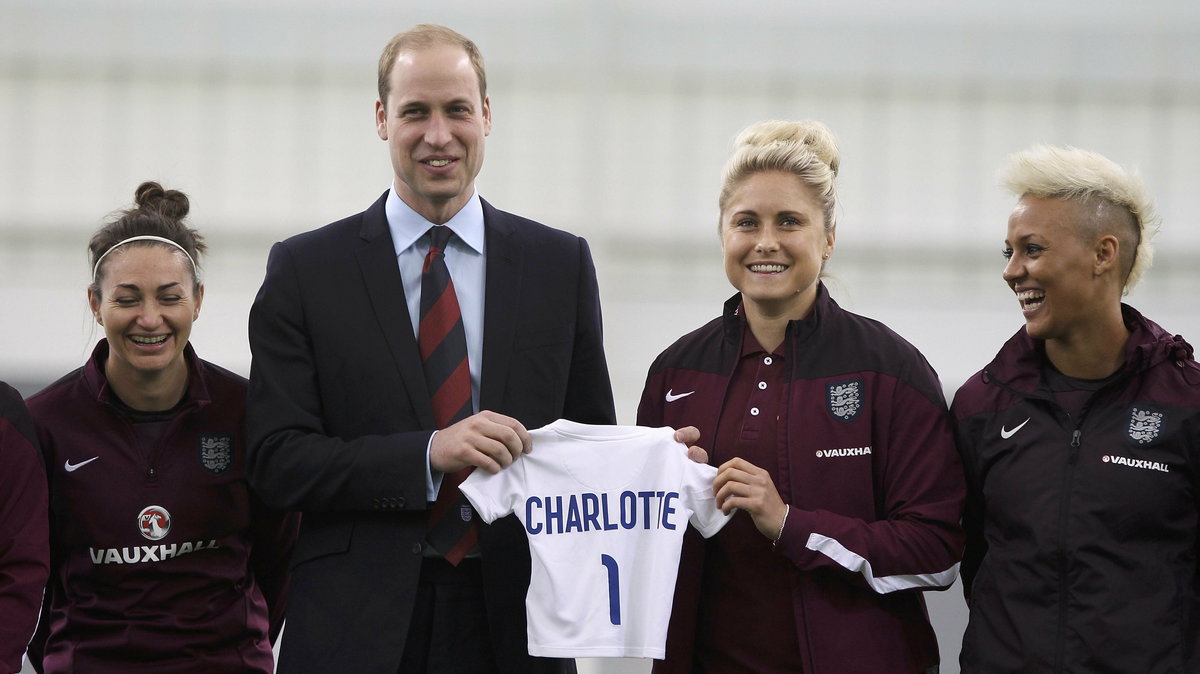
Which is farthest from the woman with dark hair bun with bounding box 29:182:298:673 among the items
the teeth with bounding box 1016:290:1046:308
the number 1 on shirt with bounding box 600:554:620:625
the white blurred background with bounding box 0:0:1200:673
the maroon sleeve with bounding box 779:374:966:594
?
the white blurred background with bounding box 0:0:1200:673

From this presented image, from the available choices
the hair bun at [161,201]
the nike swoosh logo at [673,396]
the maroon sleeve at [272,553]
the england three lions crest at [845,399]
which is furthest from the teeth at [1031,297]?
the hair bun at [161,201]

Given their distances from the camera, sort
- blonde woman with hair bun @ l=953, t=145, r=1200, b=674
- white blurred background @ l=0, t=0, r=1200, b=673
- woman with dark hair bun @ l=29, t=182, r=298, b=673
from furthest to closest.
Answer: white blurred background @ l=0, t=0, r=1200, b=673
woman with dark hair bun @ l=29, t=182, r=298, b=673
blonde woman with hair bun @ l=953, t=145, r=1200, b=674

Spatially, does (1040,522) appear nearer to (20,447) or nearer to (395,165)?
(395,165)

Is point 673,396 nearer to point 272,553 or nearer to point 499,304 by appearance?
point 499,304

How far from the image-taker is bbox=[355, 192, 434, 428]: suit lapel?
2.01 m

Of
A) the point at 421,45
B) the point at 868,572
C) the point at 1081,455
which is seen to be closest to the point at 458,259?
the point at 421,45

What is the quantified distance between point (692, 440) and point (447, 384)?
1.49ft

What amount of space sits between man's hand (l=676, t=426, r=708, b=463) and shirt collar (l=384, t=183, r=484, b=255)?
504 millimetres

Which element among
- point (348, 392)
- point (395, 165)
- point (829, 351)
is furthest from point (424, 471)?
point (829, 351)

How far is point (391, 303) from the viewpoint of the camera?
6.74 ft

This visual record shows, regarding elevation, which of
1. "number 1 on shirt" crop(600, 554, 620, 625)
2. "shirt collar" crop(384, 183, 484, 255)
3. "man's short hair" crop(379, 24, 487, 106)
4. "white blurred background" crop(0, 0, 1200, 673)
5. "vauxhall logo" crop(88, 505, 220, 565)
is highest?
"white blurred background" crop(0, 0, 1200, 673)

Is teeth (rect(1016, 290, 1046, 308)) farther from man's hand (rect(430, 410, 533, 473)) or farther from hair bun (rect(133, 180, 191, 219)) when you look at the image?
hair bun (rect(133, 180, 191, 219))

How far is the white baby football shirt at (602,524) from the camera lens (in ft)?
6.79

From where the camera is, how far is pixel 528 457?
6.96 feet
